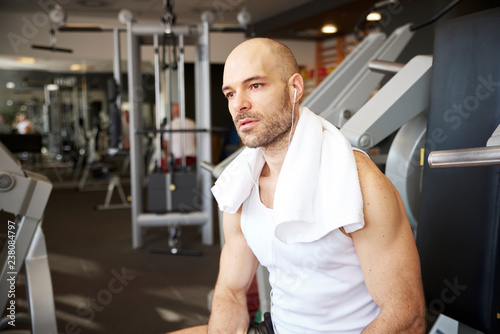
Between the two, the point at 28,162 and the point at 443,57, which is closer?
the point at 443,57

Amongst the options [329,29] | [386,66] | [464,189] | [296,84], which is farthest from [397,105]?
[329,29]

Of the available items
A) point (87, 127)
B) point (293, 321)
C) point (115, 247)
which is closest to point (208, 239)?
point (115, 247)

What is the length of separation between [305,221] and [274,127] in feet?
0.84

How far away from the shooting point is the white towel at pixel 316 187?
1.02 metres

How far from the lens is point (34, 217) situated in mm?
1675

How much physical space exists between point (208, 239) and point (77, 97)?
14.9 ft

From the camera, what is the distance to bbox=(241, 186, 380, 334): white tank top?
3.60 feet

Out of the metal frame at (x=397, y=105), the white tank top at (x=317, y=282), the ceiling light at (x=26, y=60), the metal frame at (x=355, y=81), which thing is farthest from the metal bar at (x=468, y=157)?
the ceiling light at (x=26, y=60)

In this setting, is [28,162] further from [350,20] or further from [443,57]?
[443,57]

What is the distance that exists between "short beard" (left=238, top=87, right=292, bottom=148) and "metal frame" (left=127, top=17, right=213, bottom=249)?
117 inches

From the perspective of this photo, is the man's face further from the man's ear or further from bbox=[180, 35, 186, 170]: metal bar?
bbox=[180, 35, 186, 170]: metal bar

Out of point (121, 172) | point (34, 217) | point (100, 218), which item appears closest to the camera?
point (34, 217)

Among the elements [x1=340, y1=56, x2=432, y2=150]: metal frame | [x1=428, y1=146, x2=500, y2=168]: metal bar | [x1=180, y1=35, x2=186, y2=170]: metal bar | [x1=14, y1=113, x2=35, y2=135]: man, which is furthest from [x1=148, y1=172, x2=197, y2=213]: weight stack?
[x1=14, y1=113, x2=35, y2=135]: man

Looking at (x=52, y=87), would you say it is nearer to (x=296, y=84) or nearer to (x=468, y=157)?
(x=296, y=84)
